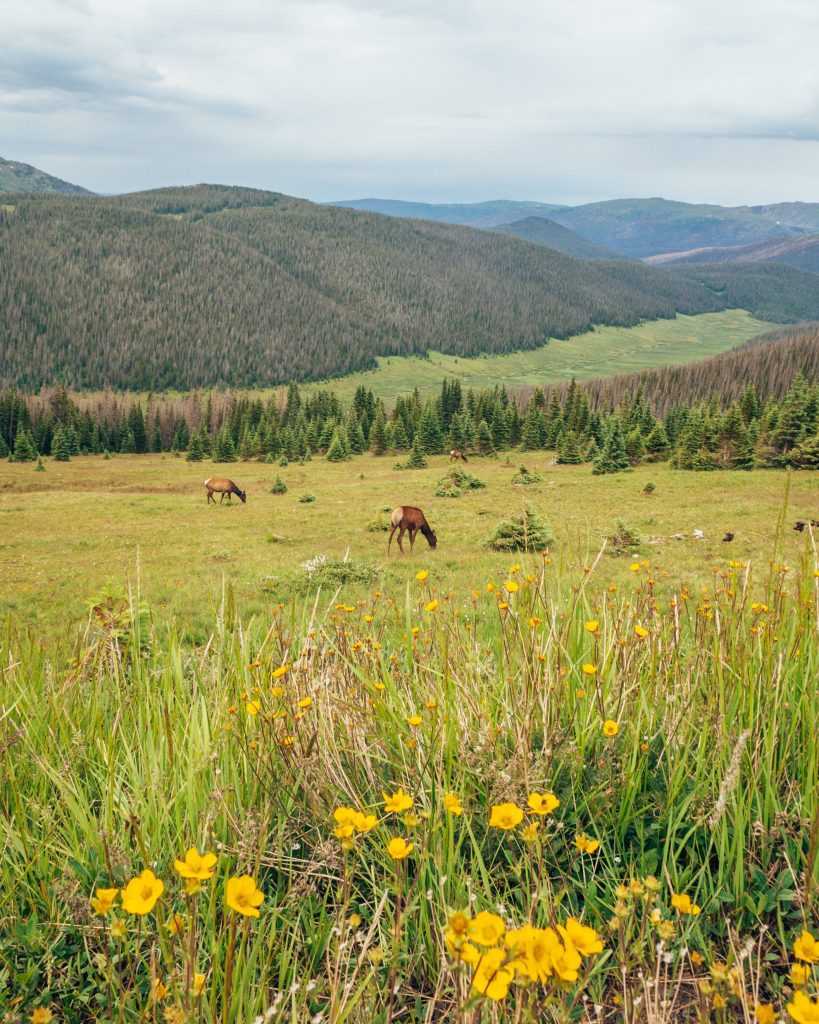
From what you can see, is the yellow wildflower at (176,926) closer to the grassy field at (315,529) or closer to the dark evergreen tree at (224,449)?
the grassy field at (315,529)

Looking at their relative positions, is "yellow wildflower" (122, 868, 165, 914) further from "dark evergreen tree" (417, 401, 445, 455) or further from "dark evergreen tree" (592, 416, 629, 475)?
"dark evergreen tree" (417, 401, 445, 455)

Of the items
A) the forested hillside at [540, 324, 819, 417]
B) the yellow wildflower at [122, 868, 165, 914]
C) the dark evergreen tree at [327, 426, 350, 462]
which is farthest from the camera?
the forested hillside at [540, 324, 819, 417]

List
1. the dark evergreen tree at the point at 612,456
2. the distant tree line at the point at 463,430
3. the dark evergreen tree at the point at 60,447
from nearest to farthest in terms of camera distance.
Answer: the distant tree line at the point at 463,430, the dark evergreen tree at the point at 612,456, the dark evergreen tree at the point at 60,447

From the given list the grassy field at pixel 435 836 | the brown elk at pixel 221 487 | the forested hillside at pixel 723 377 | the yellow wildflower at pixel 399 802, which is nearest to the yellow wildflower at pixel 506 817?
the grassy field at pixel 435 836

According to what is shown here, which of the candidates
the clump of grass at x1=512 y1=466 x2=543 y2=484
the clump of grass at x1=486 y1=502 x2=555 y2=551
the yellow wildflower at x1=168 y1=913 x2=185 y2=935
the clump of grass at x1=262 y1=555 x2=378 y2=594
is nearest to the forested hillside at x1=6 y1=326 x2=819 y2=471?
the clump of grass at x1=512 y1=466 x2=543 y2=484

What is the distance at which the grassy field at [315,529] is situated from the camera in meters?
16.4

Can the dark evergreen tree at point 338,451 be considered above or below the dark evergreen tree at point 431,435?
below

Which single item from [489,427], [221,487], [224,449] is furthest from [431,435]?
[221,487]

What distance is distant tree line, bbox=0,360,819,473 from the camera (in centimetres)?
4403

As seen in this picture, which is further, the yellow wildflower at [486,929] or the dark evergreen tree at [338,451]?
the dark evergreen tree at [338,451]

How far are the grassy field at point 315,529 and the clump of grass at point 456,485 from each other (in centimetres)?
75

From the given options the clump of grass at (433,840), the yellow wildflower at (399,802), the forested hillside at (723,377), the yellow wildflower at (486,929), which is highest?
the forested hillside at (723,377)

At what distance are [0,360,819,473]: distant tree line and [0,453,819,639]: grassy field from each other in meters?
4.79

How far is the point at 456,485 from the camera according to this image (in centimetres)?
3706
